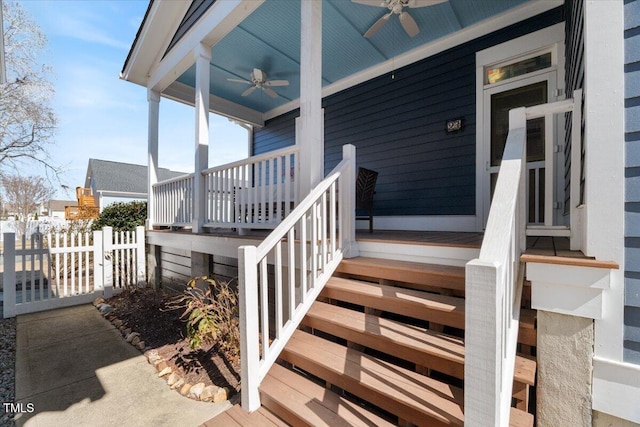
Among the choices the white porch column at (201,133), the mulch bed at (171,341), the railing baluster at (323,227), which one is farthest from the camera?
the white porch column at (201,133)

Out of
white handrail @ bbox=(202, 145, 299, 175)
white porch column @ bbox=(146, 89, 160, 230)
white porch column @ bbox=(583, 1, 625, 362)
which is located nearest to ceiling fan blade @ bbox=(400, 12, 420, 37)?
white handrail @ bbox=(202, 145, 299, 175)

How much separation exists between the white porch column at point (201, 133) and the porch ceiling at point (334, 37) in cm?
58

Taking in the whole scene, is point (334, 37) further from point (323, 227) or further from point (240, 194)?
point (323, 227)

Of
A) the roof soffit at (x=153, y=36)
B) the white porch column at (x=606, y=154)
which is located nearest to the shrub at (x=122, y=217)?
the roof soffit at (x=153, y=36)

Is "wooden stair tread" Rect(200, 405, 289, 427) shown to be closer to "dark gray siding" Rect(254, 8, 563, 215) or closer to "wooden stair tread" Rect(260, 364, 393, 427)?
"wooden stair tread" Rect(260, 364, 393, 427)

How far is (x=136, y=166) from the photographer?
1889 cm

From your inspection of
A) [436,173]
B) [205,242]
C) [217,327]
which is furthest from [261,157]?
[436,173]

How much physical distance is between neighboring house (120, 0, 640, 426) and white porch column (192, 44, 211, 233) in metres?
0.02

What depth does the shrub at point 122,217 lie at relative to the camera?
6457 millimetres

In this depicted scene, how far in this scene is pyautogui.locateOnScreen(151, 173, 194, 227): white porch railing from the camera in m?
4.50

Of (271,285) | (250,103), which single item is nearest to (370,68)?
(250,103)

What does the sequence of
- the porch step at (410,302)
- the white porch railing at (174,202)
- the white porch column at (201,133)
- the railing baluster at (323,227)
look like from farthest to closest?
1. the white porch railing at (174,202)
2. the white porch column at (201,133)
3. the railing baluster at (323,227)
4. the porch step at (410,302)

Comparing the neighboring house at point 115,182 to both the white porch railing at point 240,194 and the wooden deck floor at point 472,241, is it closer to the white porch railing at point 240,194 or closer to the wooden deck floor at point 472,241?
the white porch railing at point 240,194

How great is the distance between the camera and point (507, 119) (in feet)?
12.1
